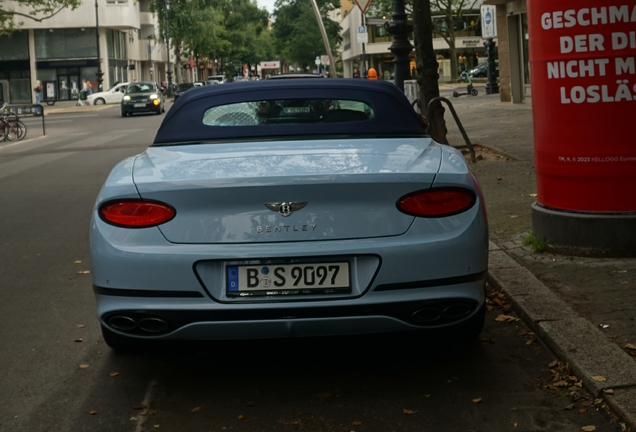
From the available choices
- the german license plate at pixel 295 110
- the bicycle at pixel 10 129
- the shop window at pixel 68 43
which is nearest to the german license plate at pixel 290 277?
the german license plate at pixel 295 110

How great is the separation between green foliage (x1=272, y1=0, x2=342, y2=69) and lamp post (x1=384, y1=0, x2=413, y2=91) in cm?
8947

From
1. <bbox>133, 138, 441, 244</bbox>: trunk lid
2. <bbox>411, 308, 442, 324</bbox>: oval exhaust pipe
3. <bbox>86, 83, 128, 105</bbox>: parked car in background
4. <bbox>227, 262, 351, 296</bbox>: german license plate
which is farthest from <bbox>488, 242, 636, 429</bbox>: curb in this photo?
<bbox>86, 83, 128, 105</bbox>: parked car in background

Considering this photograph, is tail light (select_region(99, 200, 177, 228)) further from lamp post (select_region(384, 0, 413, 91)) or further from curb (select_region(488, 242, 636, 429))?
lamp post (select_region(384, 0, 413, 91))

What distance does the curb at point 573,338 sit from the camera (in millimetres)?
4082

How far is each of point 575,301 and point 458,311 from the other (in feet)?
5.18

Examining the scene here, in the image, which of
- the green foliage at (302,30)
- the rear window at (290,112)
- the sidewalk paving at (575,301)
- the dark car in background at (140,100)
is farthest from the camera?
the green foliage at (302,30)

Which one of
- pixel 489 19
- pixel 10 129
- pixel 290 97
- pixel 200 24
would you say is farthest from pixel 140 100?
pixel 290 97

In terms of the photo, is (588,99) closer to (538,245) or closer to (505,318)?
(538,245)

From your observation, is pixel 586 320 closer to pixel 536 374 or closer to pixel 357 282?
pixel 536 374

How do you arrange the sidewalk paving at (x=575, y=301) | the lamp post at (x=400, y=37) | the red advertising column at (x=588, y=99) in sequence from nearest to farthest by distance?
the sidewalk paving at (x=575, y=301), the red advertising column at (x=588, y=99), the lamp post at (x=400, y=37)

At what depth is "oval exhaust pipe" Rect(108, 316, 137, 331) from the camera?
A: 13.9ft

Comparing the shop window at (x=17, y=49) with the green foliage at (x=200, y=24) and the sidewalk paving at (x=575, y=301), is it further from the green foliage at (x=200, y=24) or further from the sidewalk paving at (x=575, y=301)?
the sidewalk paving at (x=575, y=301)

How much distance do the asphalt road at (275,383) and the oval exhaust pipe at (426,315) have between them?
0.35 m

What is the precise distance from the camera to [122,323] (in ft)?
14.0
